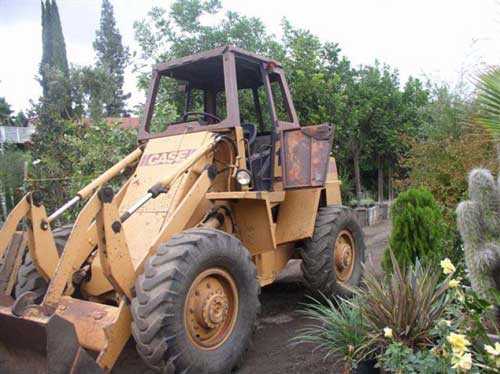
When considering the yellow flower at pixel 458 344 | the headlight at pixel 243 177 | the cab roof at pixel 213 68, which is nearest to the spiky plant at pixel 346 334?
the yellow flower at pixel 458 344

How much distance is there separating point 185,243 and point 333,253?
2360 mm

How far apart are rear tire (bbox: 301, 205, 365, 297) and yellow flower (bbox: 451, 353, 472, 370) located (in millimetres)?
2688

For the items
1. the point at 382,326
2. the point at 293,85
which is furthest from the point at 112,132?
the point at 382,326

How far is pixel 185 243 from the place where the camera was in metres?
3.61

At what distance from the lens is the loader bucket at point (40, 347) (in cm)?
307

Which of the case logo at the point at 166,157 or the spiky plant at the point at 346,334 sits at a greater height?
the case logo at the point at 166,157

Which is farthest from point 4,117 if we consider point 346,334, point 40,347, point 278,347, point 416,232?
point 346,334

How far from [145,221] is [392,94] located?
11581 millimetres

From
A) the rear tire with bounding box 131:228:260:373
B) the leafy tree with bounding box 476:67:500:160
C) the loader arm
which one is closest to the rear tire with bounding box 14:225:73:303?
the loader arm

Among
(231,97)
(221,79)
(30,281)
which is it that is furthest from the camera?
(221,79)

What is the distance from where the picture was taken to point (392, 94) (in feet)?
47.1

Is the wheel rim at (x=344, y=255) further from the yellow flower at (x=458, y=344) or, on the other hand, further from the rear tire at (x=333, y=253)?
the yellow flower at (x=458, y=344)

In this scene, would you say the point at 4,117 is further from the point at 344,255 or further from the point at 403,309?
the point at 403,309

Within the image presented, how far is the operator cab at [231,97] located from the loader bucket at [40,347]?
2364mm
